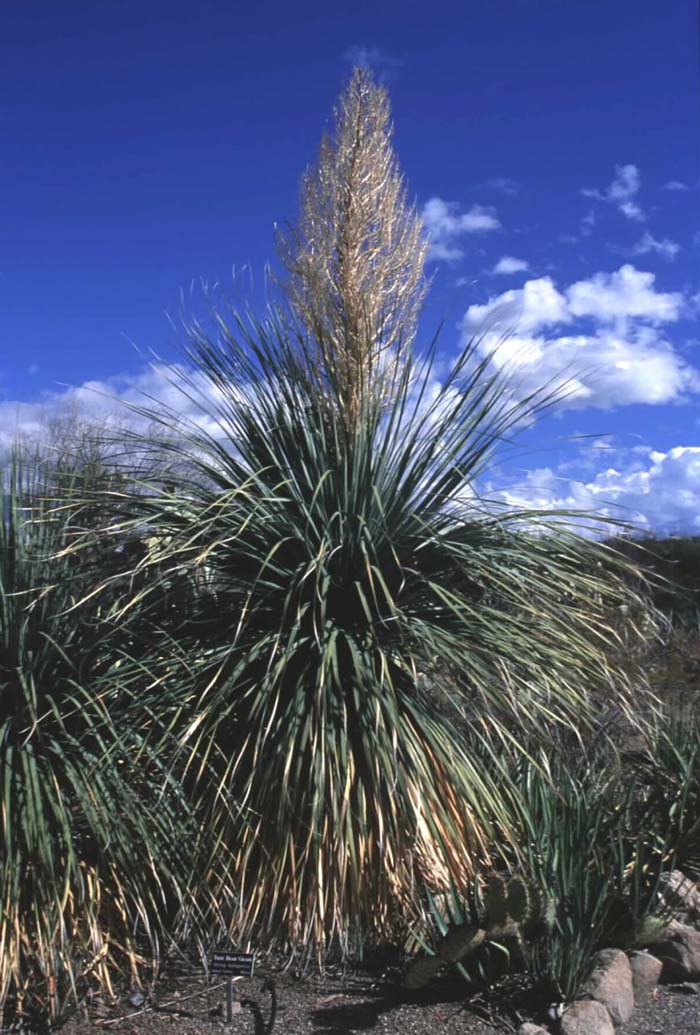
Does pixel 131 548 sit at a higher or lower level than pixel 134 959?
higher

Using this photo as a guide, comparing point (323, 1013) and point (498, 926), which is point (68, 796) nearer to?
point (323, 1013)

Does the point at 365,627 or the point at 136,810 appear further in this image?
the point at 365,627

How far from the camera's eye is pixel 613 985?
471cm

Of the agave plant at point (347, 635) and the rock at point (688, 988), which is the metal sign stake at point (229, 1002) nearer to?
the agave plant at point (347, 635)

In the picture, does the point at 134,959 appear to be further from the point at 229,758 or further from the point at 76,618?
the point at 76,618

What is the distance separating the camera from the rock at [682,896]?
529cm

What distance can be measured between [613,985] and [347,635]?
6.65ft

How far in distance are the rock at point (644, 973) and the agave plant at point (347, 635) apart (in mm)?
933

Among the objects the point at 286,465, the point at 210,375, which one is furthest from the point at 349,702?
the point at 210,375

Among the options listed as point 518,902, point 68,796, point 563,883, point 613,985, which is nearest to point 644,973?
point 613,985

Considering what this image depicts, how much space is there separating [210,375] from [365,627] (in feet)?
6.03

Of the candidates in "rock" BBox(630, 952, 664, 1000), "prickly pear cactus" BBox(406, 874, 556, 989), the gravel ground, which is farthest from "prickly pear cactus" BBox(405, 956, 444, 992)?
"rock" BBox(630, 952, 664, 1000)

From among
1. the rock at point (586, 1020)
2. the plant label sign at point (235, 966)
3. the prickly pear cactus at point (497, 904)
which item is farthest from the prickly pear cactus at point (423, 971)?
the plant label sign at point (235, 966)

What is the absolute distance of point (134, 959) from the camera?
4926mm
